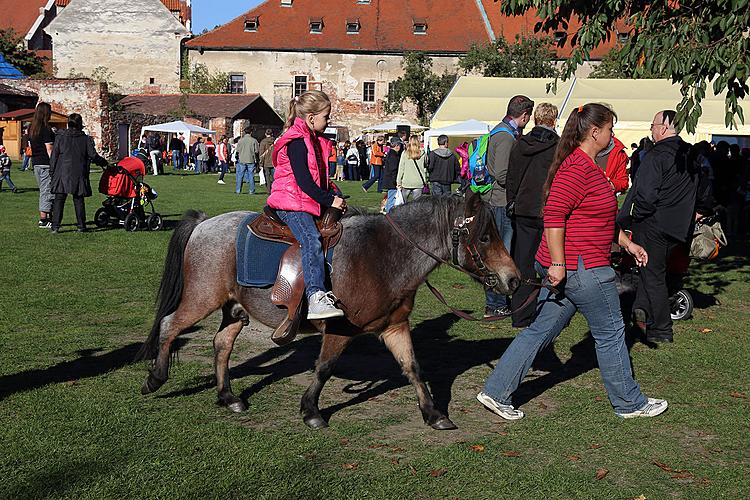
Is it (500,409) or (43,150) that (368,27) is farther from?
(500,409)

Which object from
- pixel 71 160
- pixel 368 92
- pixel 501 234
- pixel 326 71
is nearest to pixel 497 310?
pixel 501 234

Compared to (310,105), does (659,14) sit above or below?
above

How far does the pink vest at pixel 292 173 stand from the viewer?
5.93 metres

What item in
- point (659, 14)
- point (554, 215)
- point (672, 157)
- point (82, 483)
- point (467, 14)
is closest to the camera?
point (82, 483)

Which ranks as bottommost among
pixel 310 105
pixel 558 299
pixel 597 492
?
pixel 597 492

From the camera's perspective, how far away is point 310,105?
19.5 feet

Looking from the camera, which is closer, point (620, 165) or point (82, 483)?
point (82, 483)

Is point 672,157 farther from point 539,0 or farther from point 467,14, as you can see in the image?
point 467,14

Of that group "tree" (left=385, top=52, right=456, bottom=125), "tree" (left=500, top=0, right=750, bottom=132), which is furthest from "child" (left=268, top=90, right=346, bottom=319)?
"tree" (left=385, top=52, right=456, bottom=125)

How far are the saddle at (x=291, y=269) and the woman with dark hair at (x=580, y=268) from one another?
1417 mm

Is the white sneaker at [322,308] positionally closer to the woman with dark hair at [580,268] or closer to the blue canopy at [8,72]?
the woman with dark hair at [580,268]

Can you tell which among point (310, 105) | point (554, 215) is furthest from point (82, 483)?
point (554, 215)

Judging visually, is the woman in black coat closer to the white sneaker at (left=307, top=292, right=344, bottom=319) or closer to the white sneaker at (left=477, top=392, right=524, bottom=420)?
the white sneaker at (left=307, top=292, right=344, bottom=319)

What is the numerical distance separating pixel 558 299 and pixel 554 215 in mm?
679
